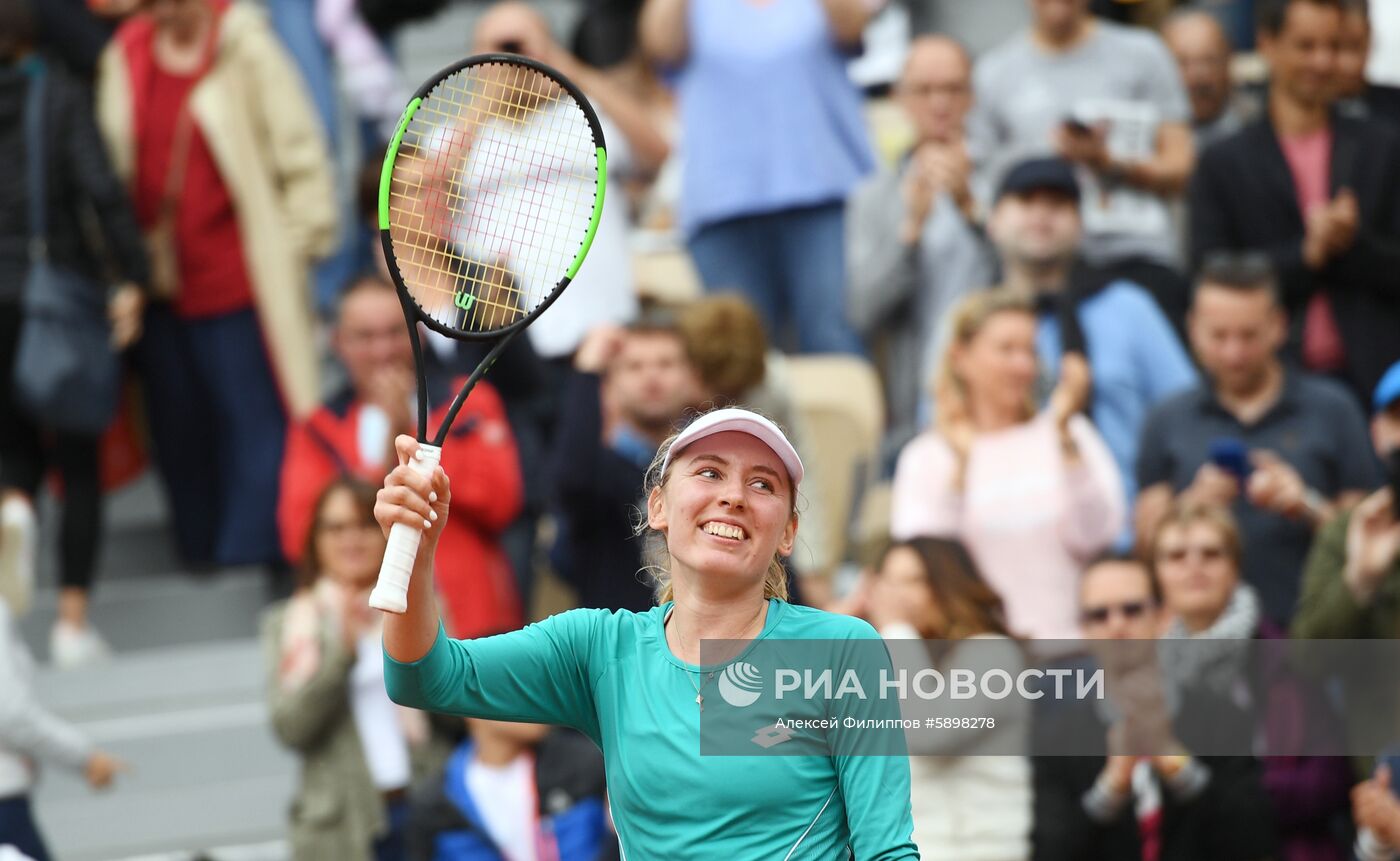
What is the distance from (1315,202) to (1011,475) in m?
1.80

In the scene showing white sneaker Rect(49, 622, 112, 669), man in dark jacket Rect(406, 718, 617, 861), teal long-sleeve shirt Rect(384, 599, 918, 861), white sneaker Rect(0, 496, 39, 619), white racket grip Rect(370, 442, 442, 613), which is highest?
white sneaker Rect(0, 496, 39, 619)

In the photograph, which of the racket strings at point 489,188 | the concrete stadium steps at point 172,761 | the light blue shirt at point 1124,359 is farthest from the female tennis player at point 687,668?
the light blue shirt at point 1124,359

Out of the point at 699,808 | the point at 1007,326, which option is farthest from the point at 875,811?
the point at 1007,326

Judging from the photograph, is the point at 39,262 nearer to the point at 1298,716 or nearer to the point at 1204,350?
the point at 1204,350

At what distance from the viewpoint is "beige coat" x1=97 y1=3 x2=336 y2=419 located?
304 inches

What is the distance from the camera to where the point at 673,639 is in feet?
10.9

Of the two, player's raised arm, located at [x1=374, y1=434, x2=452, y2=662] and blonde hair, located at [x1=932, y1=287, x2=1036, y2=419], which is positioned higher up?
blonde hair, located at [x1=932, y1=287, x2=1036, y2=419]

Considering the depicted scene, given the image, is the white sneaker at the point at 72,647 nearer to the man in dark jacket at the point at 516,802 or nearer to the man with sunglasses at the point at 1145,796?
the man in dark jacket at the point at 516,802

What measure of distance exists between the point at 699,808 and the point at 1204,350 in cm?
380

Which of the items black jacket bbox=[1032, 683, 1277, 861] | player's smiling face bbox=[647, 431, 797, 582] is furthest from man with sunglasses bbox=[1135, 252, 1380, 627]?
player's smiling face bbox=[647, 431, 797, 582]

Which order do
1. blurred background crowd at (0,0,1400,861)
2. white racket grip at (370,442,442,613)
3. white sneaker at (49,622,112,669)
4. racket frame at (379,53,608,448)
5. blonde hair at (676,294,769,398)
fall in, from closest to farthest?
white racket grip at (370,442,442,613)
racket frame at (379,53,608,448)
blurred background crowd at (0,0,1400,861)
blonde hair at (676,294,769,398)
white sneaker at (49,622,112,669)

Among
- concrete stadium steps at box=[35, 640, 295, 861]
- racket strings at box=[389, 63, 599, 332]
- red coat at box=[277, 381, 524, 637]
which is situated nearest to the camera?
racket strings at box=[389, 63, 599, 332]
